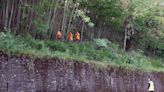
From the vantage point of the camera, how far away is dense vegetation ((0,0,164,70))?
17422 millimetres

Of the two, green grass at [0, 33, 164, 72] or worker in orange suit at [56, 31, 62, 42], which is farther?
worker in orange suit at [56, 31, 62, 42]

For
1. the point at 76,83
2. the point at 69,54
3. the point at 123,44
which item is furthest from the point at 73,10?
the point at 123,44

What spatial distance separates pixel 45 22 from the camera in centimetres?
1930

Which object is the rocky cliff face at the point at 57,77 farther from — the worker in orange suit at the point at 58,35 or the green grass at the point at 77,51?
the worker in orange suit at the point at 58,35

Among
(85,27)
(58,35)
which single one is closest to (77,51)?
(58,35)

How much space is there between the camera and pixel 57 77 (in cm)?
1599

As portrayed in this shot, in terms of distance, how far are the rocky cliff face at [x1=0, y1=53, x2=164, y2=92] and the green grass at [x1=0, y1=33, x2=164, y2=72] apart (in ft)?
1.01

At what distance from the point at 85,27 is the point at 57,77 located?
26.4ft

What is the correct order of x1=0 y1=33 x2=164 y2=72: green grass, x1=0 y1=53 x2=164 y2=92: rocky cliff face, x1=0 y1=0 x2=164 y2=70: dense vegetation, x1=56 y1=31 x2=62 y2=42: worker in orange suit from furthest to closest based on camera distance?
x1=56 y1=31 x2=62 y2=42: worker in orange suit < x1=0 y1=0 x2=164 y2=70: dense vegetation < x1=0 y1=33 x2=164 y2=72: green grass < x1=0 y1=53 x2=164 y2=92: rocky cliff face

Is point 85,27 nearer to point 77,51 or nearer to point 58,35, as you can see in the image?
point 58,35

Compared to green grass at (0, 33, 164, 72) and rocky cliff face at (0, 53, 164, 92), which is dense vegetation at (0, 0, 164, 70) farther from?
rocky cliff face at (0, 53, 164, 92)

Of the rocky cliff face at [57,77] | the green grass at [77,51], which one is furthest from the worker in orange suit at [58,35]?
the rocky cliff face at [57,77]

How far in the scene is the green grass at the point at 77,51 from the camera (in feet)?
50.0

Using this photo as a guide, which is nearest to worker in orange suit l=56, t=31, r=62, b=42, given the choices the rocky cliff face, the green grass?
the green grass
